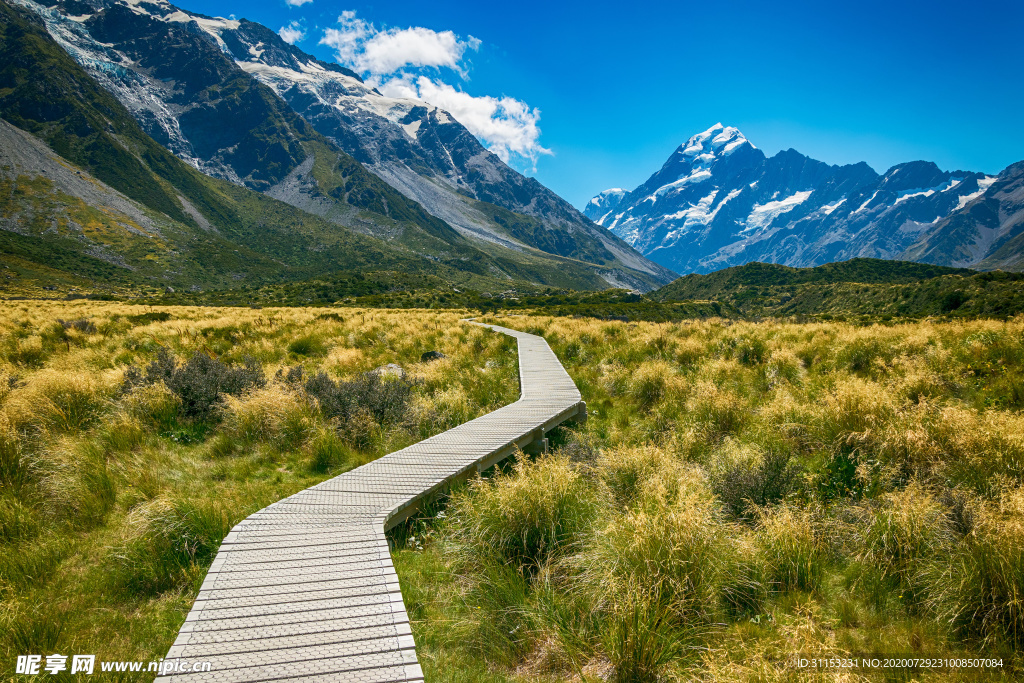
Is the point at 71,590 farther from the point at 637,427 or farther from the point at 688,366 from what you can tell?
the point at 688,366

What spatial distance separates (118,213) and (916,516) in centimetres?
19100

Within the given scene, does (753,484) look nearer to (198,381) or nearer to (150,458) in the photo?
(150,458)

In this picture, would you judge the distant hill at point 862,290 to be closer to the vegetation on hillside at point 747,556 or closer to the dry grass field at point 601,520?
the dry grass field at point 601,520

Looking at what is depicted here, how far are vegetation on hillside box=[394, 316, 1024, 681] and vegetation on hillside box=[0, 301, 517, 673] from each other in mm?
2100

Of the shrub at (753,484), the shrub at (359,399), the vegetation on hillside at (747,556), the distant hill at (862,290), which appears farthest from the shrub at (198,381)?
the distant hill at (862,290)

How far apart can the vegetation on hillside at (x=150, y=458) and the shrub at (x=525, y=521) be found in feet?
8.16

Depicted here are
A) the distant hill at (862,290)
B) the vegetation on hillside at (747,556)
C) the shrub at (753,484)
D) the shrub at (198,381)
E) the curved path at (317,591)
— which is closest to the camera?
the curved path at (317,591)

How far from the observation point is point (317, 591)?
3.41 m

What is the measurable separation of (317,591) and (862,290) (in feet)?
236

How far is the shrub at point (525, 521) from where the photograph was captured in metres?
4.14

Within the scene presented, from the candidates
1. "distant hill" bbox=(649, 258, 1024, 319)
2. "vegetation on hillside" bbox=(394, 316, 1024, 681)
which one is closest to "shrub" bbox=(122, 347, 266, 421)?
"vegetation on hillside" bbox=(394, 316, 1024, 681)

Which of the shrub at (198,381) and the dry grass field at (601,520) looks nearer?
the dry grass field at (601,520)

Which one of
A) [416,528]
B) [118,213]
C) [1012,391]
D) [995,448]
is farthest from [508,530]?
[118,213]

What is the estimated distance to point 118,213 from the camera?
458 ft
